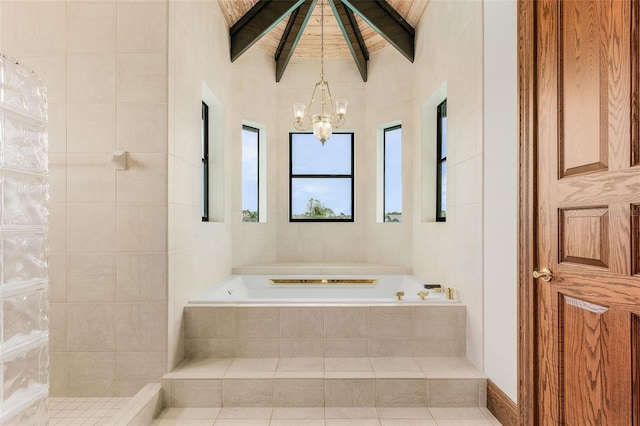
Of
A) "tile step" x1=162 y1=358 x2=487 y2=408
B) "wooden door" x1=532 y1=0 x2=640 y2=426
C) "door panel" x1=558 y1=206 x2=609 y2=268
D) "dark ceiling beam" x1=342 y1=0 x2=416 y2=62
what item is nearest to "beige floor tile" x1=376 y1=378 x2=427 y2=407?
"tile step" x1=162 y1=358 x2=487 y2=408

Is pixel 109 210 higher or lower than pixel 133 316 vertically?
higher

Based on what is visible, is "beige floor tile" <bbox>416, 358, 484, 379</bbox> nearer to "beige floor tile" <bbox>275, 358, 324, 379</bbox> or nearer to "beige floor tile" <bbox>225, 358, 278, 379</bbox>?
"beige floor tile" <bbox>275, 358, 324, 379</bbox>

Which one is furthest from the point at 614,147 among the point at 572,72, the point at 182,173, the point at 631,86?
the point at 182,173

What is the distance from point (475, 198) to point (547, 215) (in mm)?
715

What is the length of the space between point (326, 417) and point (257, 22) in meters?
3.32

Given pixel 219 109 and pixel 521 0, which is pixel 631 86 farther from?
pixel 219 109

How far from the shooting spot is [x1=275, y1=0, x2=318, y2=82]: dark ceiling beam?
3.44 metres

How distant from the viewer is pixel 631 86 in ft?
3.70

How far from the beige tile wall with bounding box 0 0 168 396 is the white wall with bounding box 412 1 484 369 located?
1902 mm

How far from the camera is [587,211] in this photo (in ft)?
4.33

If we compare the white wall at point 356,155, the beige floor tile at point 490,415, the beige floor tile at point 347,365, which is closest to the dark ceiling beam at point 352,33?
the white wall at point 356,155

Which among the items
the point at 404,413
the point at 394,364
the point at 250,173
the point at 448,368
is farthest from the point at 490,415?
the point at 250,173

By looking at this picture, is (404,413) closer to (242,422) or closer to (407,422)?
(407,422)

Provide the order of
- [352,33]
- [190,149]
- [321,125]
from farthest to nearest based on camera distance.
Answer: [352,33], [321,125], [190,149]
